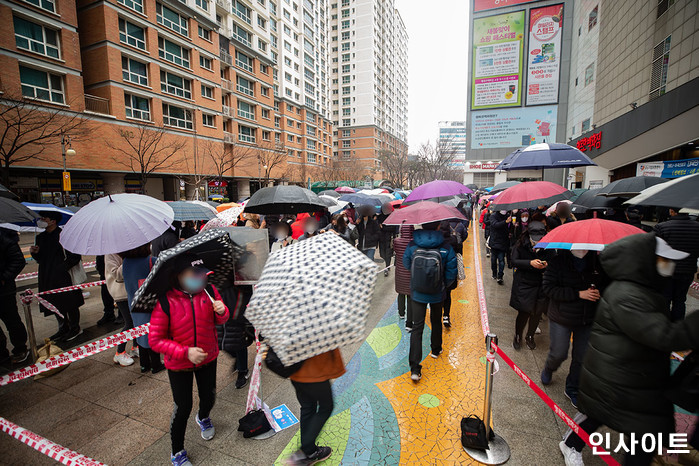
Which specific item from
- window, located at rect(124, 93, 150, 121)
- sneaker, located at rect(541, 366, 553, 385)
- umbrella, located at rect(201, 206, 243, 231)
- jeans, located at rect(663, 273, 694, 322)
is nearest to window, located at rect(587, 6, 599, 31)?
jeans, located at rect(663, 273, 694, 322)

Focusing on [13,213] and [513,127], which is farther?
[513,127]

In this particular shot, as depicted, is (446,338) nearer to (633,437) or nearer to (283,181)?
(633,437)

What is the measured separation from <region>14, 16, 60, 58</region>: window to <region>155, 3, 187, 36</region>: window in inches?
313

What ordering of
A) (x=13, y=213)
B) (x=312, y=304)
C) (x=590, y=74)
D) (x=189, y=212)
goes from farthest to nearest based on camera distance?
(x=590, y=74) < (x=189, y=212) < (x=13, y=213) < (x=312, y=304)

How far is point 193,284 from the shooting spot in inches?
97.4

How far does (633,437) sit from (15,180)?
96.9 feet

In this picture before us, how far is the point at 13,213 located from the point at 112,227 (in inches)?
55.4

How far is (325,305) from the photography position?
6.00 ft

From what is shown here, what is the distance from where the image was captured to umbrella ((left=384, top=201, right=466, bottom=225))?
12.1 feet

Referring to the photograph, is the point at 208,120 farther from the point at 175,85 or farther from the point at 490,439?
the point at 490,439

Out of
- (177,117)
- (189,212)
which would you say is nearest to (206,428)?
(189,212)

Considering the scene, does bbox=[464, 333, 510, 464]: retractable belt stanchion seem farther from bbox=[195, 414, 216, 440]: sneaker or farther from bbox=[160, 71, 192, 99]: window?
bbox=[160, 71, 192, 99]: window

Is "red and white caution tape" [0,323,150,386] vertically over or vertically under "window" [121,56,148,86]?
under

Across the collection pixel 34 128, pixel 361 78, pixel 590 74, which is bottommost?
pixel 34 128
